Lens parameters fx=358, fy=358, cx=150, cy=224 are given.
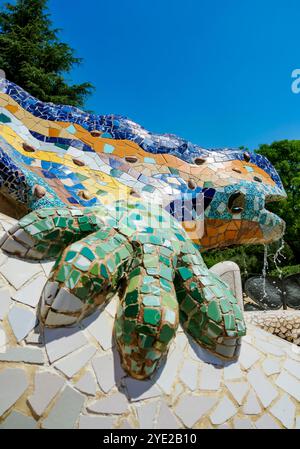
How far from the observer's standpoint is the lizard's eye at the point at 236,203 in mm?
3221

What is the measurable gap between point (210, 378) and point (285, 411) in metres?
0.41

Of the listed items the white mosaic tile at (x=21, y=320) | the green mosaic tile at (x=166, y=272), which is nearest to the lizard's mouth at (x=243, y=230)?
the green mosaic tile at (x=166, y=272)

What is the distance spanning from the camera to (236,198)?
324 cm

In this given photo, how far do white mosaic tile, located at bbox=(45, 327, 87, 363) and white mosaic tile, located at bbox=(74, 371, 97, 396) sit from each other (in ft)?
0.43

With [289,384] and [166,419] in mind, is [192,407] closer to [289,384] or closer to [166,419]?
[166,419]

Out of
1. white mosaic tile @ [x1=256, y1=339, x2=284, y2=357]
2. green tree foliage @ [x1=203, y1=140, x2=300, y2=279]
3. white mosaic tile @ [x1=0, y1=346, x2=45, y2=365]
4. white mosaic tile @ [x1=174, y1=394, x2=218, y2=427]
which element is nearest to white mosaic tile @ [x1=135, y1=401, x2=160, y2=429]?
white mosaic tile @ [x1=174, y1=394, x2=218, y2=427]

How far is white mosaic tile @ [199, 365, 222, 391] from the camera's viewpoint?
1733 millimetres

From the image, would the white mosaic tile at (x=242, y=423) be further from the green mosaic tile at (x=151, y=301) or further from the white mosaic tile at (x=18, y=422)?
the white mosaic tile at (x=18, y=422)

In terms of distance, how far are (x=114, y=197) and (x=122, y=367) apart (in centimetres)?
139

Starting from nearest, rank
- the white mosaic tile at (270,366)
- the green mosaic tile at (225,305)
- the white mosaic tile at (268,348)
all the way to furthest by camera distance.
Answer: the green mosaic tile at (225,305) < the white mosaic tile at (270,366) < the white mosaic tile at (268,348)

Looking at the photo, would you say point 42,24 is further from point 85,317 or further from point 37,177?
point 85,317

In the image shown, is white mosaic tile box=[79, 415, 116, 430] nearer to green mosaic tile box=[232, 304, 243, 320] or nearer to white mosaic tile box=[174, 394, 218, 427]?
white mosaic tile box=[174, 394, 218, 427]

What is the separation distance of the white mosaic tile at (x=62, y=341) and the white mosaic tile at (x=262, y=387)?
3.00 feet

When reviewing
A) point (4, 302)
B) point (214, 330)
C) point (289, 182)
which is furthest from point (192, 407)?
point (289, 182)
